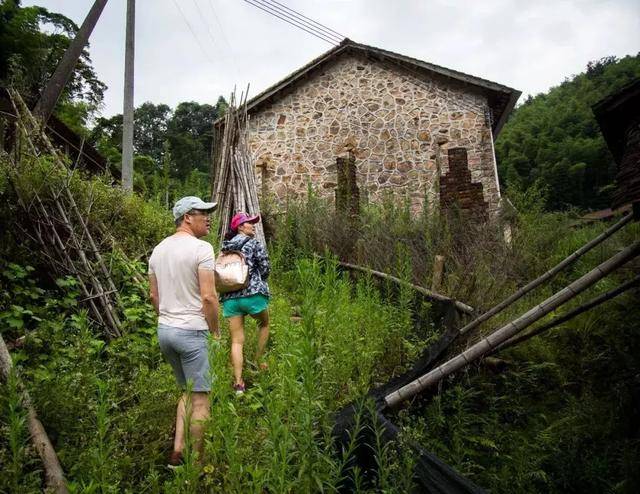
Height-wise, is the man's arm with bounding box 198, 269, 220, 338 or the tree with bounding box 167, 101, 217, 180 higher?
the tree with bounding box 167, 101, 217, 180

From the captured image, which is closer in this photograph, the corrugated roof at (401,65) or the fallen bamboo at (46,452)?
the fallen bamboo at (46,452)

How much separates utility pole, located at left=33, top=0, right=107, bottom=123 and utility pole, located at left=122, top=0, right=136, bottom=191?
1478mm

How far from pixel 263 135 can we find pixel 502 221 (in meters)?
8.48

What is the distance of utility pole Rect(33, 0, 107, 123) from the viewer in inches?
242

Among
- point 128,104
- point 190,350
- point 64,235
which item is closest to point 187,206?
point 190,350

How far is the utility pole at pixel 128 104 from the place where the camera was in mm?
8164

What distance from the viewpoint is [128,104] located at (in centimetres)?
876

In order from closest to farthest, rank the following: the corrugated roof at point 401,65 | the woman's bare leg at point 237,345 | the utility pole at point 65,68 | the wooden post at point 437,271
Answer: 1. the woman's bare leg at point 237,345
2. the wooden post at point 437,271
3. the utility pole at point 65,68
4. the corrugated roof at point 401,65

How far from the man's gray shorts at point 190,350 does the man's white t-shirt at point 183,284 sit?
0.19 ft

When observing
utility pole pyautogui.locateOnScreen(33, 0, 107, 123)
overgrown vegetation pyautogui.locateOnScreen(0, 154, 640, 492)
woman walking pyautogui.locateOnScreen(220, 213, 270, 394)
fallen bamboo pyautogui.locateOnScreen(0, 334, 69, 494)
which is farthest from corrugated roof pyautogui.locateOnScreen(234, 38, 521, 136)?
fallen bamboo pyautogui.locateOnScreen(0, 334, 69, 494)

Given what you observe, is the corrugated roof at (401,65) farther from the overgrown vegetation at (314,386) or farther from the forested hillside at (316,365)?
the overgrown vegetation at (314,386)

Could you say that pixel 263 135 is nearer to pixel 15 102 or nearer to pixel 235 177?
pixel 235 177

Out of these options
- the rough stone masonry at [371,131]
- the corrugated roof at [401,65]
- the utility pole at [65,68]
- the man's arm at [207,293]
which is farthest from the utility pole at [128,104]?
the man's arm at [207,293]

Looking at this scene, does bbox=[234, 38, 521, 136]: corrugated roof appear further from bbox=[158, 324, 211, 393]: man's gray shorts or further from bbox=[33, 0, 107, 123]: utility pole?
bbox=[158, 324, 211, 393]: man's gray shorts
